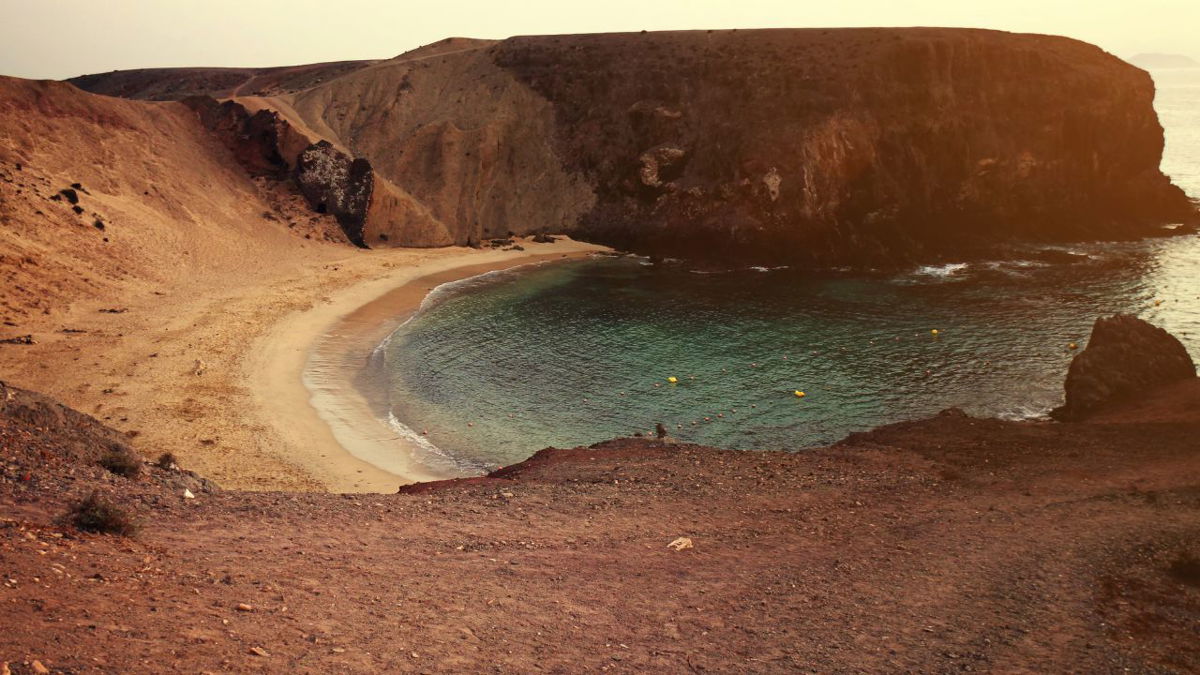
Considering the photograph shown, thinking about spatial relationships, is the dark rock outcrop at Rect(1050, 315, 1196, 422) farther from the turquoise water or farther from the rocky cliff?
the rocky cliff

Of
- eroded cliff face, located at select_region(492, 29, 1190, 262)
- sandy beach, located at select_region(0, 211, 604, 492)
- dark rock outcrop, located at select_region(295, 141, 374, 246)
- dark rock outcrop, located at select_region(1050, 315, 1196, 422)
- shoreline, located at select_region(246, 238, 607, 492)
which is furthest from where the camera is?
eroded cliff face, located at select_region(492, 29, 1190, 262)

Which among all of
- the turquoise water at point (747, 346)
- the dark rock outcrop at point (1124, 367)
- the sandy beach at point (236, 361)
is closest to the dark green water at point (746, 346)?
the turquoise water at point (747, 346)

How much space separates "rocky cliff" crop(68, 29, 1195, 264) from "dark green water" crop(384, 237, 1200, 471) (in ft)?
26.6

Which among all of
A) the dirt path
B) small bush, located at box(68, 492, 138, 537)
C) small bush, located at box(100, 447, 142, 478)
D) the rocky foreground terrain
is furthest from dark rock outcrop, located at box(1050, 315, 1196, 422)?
small bush, located at box(100, 447, 142, 478)

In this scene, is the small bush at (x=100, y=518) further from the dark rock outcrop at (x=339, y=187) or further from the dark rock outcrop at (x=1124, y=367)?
the dark rock outcrop at (x=339, y=187)

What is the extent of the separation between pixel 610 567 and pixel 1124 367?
26.9 metres

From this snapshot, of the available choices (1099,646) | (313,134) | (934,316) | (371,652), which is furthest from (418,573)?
(313,134)

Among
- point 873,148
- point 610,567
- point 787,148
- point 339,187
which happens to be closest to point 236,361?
point 610,567

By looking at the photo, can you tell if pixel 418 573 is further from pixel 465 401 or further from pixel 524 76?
pixel 524 76

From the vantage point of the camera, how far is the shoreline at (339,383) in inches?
1199

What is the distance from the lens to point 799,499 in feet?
76.5

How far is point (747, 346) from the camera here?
46.4 meters

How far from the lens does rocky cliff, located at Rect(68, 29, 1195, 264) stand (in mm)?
72250

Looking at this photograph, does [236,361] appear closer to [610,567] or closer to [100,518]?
[100,518]
